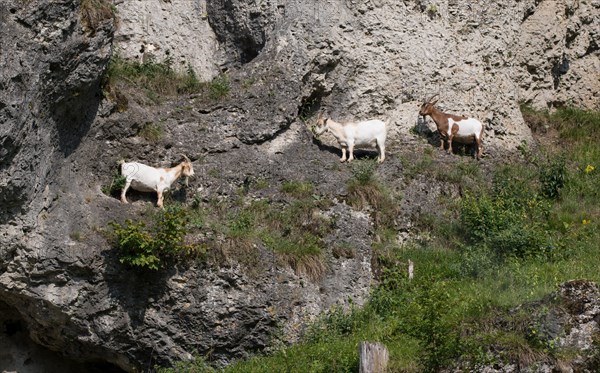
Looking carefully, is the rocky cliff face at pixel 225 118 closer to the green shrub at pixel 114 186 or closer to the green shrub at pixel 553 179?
the green shrub at pixel 114 186

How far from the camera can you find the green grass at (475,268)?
14.8 m

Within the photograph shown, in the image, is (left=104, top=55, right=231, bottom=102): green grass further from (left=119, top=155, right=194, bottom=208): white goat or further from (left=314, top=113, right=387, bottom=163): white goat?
(left=314, top=113, right=387, bottom=163): white goat

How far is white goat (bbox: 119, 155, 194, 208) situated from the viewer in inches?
696

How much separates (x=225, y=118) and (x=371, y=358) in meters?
6.17

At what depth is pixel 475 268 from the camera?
17359 mm

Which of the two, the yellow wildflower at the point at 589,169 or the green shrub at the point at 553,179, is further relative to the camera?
the yellow wildflower at the point at 589,169

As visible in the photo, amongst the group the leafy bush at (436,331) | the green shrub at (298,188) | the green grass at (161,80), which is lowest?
the green shrub at (298,188)

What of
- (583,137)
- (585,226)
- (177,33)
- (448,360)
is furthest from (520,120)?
(448,360)

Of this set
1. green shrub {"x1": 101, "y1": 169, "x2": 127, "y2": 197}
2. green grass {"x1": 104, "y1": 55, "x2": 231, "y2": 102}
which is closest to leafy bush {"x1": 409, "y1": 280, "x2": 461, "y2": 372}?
green shrub {"x1": 101, "y1": 169, "x2": 127, "y2": 197}

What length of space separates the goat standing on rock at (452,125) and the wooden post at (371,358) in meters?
6.82

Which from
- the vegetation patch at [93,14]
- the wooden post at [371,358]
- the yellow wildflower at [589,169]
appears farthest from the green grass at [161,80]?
the yellow wildflower at [589,169]

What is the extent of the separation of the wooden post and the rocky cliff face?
2104mm

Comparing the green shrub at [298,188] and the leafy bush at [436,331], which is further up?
the leafy bush at [436,331]

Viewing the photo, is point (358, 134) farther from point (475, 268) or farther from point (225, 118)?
point (475, 268)
